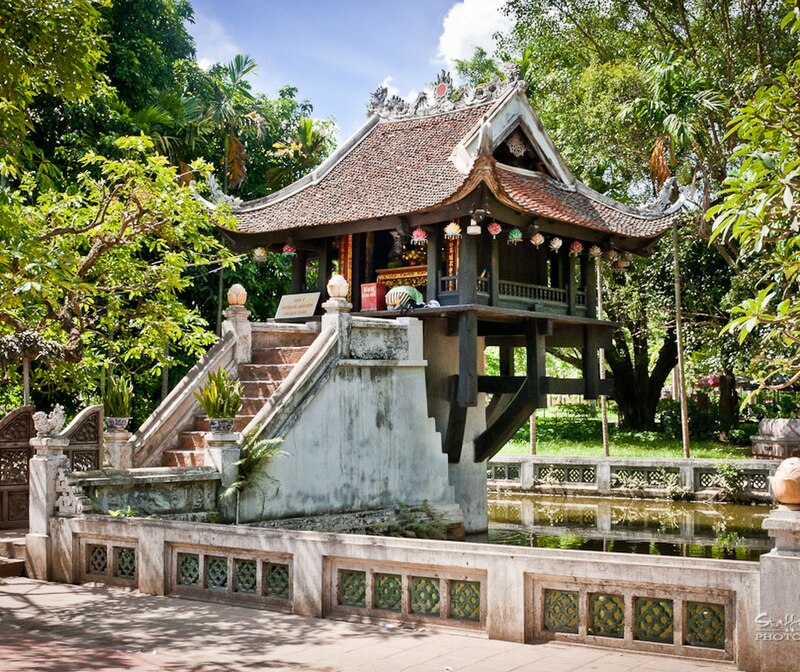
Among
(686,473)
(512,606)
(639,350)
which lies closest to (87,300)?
(512,606)

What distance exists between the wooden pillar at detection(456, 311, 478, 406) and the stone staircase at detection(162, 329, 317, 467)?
7.69 feet

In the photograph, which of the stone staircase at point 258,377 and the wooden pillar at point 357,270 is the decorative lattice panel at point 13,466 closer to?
the stone staircase at point 258,377

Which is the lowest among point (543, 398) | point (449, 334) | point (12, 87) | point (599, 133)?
point (543, 398)

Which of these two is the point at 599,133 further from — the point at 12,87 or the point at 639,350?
the point at 12,87

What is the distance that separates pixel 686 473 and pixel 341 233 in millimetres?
10431

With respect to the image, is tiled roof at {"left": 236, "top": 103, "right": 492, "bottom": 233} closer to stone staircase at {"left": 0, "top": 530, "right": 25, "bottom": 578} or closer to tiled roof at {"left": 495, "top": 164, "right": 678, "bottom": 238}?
tiled roof at {"left": 495, "top": 164, "right": 678, "bottom": 238}

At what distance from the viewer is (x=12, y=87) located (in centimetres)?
912

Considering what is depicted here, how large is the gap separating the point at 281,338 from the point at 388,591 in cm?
800

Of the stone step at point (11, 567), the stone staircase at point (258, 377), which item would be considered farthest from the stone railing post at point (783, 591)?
the stone staircase at point (258, 377)

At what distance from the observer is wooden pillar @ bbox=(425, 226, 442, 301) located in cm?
1579

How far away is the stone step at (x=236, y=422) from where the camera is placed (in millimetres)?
13508

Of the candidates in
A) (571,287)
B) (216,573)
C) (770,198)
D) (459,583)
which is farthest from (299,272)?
(770,198)

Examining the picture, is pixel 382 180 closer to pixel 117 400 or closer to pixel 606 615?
pixel 117 400

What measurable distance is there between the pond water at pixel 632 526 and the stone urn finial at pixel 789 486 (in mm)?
9398
